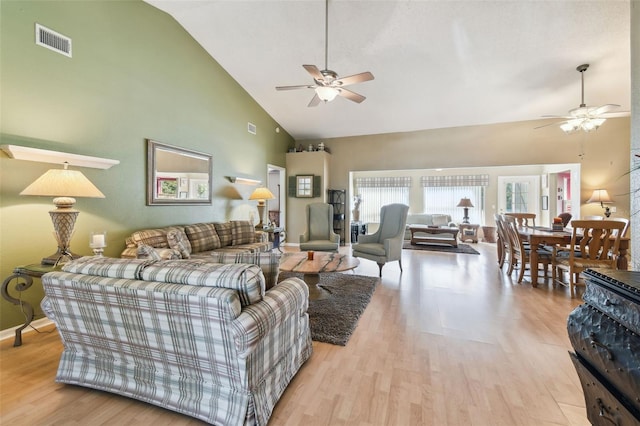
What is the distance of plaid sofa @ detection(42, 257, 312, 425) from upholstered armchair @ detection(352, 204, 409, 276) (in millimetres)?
2638

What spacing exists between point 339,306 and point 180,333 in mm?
1845

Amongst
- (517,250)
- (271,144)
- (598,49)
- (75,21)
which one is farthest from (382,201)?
(75,21)

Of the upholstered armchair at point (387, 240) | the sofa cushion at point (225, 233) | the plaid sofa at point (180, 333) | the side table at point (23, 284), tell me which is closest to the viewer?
the plaid sofa at point (180, 333)

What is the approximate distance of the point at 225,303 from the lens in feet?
3.94

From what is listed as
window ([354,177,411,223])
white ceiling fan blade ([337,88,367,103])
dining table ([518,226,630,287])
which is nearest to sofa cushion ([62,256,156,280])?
white ceiling fan blade ([337,88,367,103])

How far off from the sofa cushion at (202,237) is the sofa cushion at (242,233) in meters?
0.33

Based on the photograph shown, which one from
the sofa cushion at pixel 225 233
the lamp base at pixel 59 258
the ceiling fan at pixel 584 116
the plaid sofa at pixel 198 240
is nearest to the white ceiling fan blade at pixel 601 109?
the ceiling fan at pixel 584 116

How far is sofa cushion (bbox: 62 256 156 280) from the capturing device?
1441 millimetres

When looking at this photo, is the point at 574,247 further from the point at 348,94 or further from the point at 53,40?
the point at 53,40

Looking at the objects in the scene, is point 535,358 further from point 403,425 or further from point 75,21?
point 75,21

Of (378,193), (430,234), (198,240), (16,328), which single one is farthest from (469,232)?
(16,328)

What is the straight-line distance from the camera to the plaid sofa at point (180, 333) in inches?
50.2

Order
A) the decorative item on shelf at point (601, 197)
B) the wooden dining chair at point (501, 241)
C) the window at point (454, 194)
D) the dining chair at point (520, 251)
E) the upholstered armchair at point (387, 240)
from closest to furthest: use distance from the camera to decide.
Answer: the dining chair at point (520, 251) < the upholstered armchair at point (387, 240) < the wooden dining chair at point (501, 241) < the decorative item on shelf at point (601, 197) < the window at point (454, 194)

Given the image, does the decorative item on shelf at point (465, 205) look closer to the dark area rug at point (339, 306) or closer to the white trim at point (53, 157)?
the dark area rug at point (339, 306)
